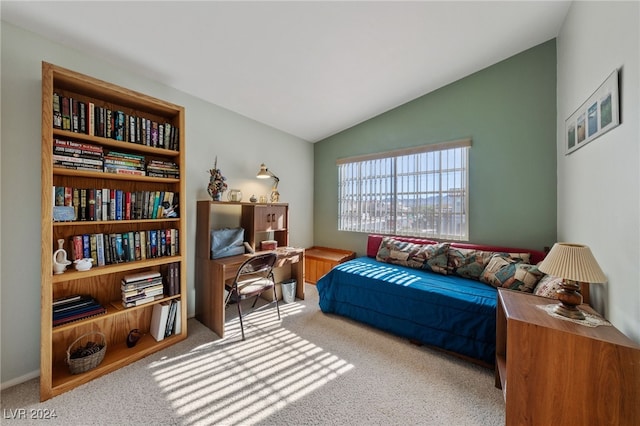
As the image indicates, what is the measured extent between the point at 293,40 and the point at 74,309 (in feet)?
8.61

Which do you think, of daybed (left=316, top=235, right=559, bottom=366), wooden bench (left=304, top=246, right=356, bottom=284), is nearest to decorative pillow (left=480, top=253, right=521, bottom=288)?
daybed (left=316, top=235, right=559, bottom=366)

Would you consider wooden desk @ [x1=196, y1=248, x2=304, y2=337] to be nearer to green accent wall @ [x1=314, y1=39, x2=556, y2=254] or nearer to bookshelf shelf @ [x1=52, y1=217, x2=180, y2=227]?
bookshelf shelf @ [x1=52, y1=217, x2=180, y2=227]

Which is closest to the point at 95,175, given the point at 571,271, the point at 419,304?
the point at 419,304

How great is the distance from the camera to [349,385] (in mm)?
1652

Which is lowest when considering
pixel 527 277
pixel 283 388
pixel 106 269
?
pixel 283 388

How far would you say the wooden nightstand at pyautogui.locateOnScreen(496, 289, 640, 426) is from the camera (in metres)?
1.00

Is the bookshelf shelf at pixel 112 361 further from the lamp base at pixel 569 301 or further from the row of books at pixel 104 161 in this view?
the lamp base at pixel 569 301

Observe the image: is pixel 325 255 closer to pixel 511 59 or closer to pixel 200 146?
pixel 200 146

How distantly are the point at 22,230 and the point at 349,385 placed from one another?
2523mm

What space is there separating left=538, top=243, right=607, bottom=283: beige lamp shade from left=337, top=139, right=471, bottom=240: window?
1.68 metres

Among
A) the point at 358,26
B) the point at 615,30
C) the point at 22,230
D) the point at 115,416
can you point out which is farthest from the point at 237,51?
the point at 115,416

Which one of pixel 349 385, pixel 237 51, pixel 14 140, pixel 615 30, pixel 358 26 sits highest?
pixel 358 26

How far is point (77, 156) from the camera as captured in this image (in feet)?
5.41

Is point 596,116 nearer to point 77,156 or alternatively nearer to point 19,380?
point 77,156
